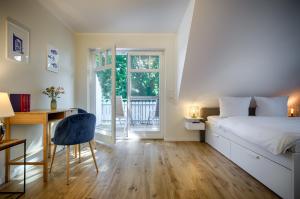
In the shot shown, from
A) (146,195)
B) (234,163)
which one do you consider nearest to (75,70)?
(146,195)

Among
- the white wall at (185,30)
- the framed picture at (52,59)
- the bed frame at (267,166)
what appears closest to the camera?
the bed frame at (267,166)

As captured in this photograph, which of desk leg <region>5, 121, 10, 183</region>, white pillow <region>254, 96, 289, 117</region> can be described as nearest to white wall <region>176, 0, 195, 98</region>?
white pillow <region>254, 96, 289, 117</region>

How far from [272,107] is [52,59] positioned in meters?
4.30

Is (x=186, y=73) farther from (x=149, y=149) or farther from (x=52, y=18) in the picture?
(x=52, y=18)

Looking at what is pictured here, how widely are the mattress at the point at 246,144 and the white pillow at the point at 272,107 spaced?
0.97 metres

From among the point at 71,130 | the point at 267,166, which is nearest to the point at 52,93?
the point at 71,130

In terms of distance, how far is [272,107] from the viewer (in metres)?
3.85

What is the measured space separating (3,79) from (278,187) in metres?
3.24

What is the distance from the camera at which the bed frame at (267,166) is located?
179cm

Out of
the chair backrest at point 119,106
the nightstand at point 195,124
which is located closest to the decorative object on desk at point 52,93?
the chair backrest at point 119,106

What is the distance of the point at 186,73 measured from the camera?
11.9 feet

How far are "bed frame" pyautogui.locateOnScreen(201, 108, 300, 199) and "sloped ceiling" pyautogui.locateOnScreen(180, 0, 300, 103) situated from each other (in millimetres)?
1169

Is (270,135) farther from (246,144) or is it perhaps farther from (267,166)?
(246,144)

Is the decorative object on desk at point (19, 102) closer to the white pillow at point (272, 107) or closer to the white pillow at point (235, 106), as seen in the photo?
the white pillow at point (235, 106)
